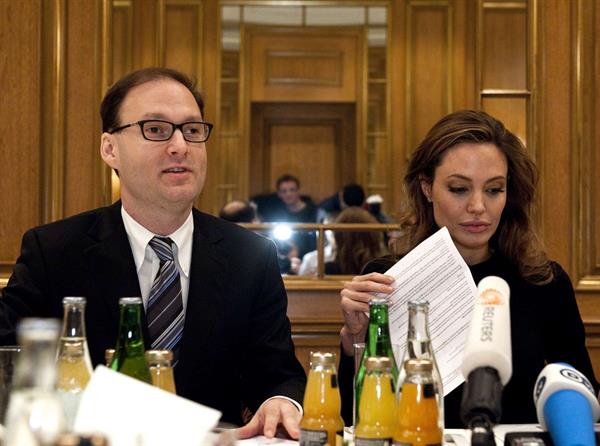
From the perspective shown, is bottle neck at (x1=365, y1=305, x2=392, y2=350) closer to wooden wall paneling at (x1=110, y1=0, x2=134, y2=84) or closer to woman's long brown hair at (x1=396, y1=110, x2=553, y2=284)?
woman's long brown hair at (x1=396, y1=110, x2=553, y2=284)

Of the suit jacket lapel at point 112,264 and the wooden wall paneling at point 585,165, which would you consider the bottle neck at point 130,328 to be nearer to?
the suit jacket lapel at point 112,264

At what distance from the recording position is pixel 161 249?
2.02 m

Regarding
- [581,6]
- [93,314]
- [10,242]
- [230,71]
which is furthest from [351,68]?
[93,314]

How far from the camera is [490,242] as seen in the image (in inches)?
92.5

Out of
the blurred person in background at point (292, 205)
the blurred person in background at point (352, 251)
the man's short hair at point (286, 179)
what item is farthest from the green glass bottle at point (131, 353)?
the man's short hair at point (286, 179)

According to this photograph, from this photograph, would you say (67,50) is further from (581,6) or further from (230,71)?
(230,71)

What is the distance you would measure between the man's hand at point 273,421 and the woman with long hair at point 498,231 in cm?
42

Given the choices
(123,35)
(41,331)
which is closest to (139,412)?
(41,331)

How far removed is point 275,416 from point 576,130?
2.34 m

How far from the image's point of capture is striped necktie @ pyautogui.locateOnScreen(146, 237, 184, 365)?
1.87 metres

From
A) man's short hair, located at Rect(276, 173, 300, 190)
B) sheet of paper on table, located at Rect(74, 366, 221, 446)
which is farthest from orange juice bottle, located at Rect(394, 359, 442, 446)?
man's short hair, located at Rect(276, 173, 300, 190)

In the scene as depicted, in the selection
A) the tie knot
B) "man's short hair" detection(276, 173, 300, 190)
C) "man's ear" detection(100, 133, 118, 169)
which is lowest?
the tie knot

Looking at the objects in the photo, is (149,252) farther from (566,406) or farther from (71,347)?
(566,406)

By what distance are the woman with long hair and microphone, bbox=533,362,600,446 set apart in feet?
2.39
